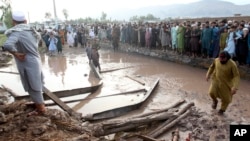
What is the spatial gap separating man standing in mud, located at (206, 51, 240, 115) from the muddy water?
0.51 metres

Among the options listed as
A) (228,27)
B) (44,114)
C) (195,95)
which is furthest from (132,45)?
(44,114)

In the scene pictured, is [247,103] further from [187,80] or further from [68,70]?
[68,70]

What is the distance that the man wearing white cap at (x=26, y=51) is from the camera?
426 centimetres

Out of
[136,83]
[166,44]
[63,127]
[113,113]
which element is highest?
[166,44]

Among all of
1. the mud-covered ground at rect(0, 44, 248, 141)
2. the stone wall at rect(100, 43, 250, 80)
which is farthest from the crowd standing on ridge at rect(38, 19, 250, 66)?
the mud-covered ground at rect(0, 44, 248, 141)

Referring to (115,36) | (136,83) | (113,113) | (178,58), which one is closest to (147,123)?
(113,113)

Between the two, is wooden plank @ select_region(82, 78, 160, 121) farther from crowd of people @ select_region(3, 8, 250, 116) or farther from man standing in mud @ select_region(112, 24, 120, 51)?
man standing in mud @ select_region(112, 24, 120, 51)

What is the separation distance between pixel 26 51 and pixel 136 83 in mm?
6011

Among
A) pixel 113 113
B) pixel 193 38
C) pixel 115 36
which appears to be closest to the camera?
pixel 113 113

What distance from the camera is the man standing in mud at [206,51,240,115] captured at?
20.2 feet

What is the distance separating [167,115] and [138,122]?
0.75 m

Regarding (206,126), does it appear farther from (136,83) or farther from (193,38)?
(193,38)

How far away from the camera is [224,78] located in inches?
250

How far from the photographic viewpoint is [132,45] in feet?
60.8
